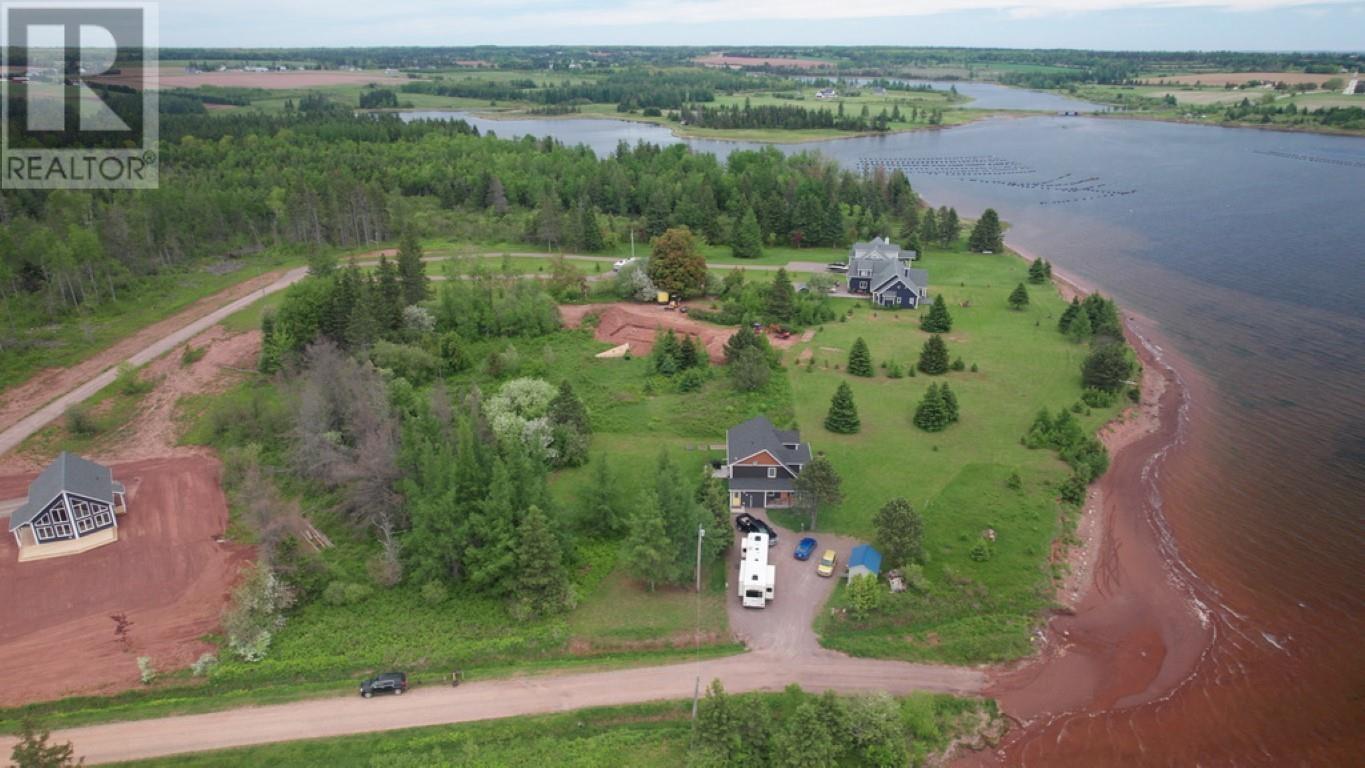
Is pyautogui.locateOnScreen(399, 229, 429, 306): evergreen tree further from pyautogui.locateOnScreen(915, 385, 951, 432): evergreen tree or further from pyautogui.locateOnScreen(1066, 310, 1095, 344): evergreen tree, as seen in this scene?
pyautogui.locateOnScreen(1066, 310, 1095, 344): evergreen tree

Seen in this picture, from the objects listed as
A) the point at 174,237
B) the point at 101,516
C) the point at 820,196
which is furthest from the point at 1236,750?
the point at 174,237

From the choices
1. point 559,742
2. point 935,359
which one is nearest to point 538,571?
point 559,742

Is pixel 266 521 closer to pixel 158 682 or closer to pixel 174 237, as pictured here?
pixel 158 682

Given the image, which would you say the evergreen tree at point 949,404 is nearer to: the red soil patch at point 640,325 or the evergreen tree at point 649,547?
the red soil patch at point 640,325

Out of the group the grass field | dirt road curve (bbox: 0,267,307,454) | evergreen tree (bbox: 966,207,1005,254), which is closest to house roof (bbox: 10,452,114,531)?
dirt road curve (bbox: 0,267,307,454)

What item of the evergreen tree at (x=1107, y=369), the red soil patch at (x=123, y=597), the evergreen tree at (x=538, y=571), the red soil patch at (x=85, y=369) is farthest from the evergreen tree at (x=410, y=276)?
the evergreen tree at (x=1107, y=369)

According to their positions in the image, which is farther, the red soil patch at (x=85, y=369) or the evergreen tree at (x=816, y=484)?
the red soil patch at (x=85, y=369)
